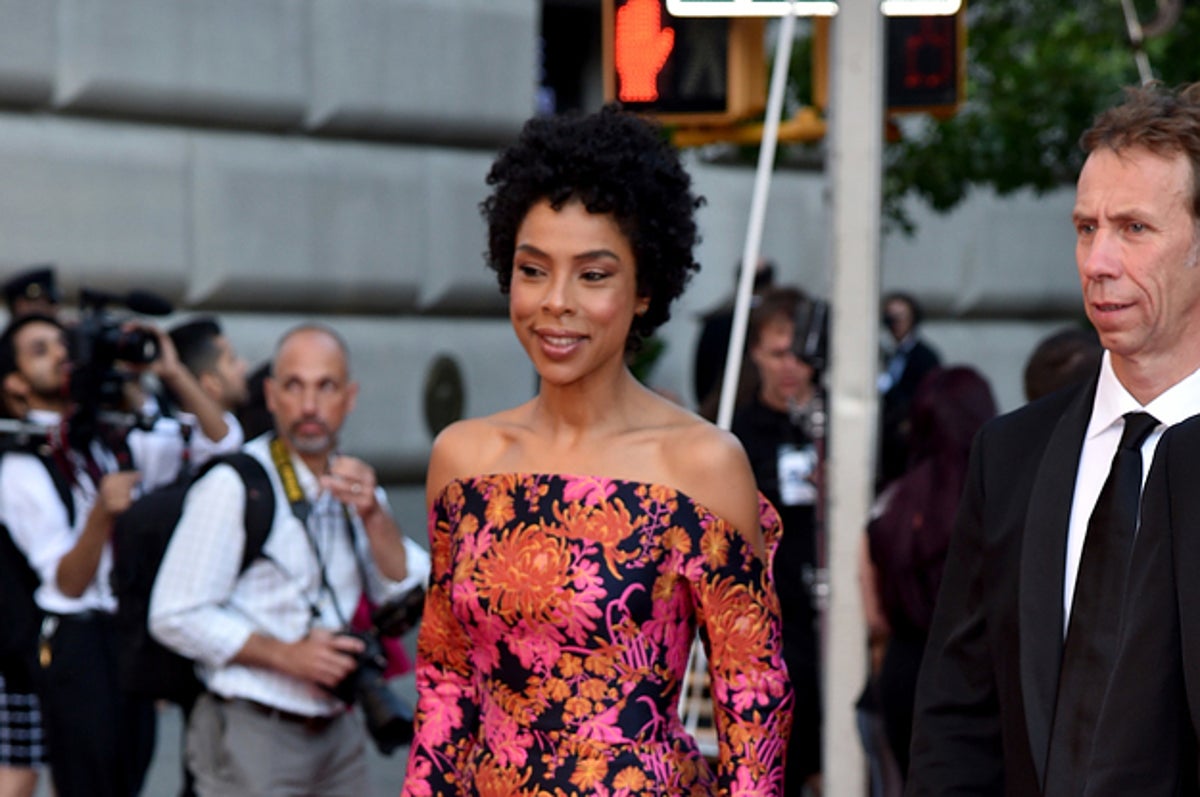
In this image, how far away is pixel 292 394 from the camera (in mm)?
5520

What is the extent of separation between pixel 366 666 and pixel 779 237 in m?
10.2

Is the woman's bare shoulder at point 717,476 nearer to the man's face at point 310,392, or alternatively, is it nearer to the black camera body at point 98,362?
the man's face at point 310,392

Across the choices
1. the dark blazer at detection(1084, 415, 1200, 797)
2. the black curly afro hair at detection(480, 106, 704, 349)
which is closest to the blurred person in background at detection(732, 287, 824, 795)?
the black curly afro hair at detection(480, 106, 704, 349)

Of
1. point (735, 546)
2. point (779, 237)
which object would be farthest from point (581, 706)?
point (779, 237)

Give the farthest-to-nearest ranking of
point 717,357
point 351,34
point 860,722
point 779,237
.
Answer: point 779,237, point 351,34, point 717,357, point 860,722

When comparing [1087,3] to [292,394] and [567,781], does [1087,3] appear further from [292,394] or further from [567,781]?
[567,781]

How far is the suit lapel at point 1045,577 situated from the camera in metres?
2.93

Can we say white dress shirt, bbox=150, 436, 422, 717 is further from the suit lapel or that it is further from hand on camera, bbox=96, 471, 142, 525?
the suit lapel

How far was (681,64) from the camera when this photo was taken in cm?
691

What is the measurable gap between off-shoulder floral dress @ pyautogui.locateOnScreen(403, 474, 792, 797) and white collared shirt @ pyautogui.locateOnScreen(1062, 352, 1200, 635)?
0.59 meters

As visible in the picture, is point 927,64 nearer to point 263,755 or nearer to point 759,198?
point 759,198

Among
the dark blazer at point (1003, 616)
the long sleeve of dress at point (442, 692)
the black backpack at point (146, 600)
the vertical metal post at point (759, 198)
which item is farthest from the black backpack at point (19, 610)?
the dark blazer at point (1003, 616)

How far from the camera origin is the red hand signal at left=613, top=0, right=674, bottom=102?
6.70 m

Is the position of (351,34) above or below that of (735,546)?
above
